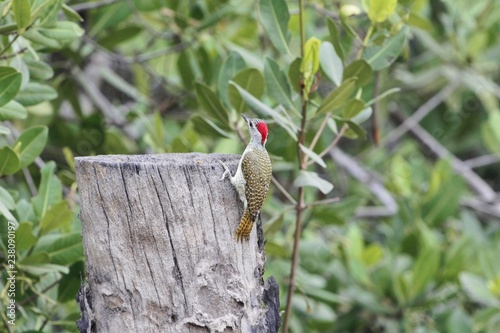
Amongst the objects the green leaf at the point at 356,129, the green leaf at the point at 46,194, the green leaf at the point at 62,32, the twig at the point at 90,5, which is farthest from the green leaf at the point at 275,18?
the twig at the point at 90,5

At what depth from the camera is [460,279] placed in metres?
4.23

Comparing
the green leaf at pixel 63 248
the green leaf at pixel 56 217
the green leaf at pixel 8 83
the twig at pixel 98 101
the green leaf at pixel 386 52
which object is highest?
the twig at pixel 98 101

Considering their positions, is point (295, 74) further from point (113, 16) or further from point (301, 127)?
point (113, 16)

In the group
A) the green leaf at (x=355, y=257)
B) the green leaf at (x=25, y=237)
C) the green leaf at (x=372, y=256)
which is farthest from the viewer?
the green leaf at (x=372, y=256)

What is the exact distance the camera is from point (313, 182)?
2.68m

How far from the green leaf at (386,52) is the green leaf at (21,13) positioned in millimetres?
1231

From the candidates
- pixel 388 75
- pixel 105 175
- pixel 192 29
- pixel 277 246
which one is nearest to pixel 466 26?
pixel 388 75

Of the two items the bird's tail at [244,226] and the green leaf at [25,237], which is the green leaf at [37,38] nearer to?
the green leaf at [25,237]

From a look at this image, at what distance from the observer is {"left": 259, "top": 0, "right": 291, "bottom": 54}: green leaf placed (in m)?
2.92

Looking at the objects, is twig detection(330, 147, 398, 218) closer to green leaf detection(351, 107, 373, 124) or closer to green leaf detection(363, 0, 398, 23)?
green leaf detection(351, 107, 373, 124)

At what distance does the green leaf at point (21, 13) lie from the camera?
2393 millimetres

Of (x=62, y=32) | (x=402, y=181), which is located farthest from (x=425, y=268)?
(x=62, y=32)

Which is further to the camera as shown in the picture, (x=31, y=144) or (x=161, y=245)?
(x=31, y=144)

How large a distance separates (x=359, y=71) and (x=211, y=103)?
0.57 metres
